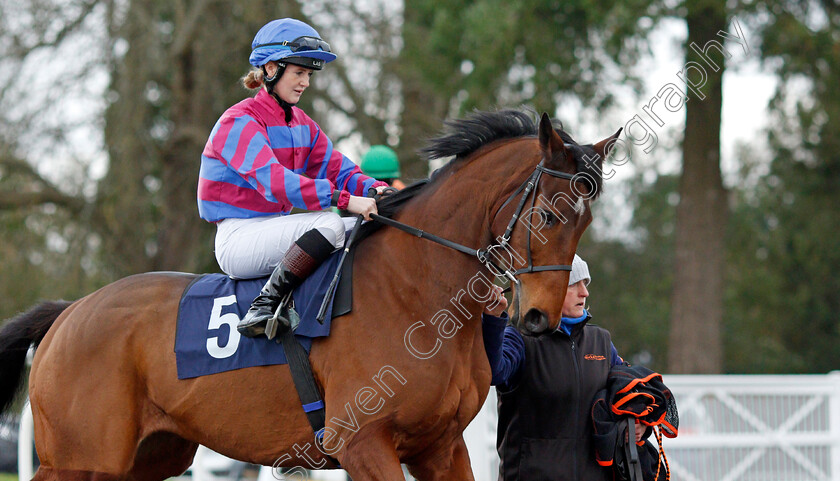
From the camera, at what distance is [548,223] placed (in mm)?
2941

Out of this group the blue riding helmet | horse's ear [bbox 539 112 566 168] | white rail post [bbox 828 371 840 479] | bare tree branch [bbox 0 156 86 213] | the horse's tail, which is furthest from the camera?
bare tree branch [bbox 0 156 86 213]

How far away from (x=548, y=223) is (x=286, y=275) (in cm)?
99

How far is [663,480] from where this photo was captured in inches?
141

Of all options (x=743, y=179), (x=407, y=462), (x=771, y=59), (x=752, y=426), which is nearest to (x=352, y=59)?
(x=771, y=59)

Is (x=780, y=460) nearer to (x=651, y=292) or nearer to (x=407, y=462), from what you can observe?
(x=407, y=462)

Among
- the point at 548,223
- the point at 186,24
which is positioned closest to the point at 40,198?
the point at 186,24

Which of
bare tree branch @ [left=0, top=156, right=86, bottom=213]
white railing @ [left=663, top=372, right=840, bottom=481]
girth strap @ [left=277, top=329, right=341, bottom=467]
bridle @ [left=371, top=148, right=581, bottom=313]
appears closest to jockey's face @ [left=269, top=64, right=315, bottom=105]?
bridle @ [left=371, top=148, right=581, bottom=313]

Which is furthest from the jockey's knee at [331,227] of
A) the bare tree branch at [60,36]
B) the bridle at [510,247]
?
the bare tree branch at [60,36]

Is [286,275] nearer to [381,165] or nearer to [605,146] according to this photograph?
[605,146]

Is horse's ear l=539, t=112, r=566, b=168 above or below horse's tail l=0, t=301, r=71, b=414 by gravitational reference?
above

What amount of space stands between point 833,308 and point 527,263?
2382 centimetres

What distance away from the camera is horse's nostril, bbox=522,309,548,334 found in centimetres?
288

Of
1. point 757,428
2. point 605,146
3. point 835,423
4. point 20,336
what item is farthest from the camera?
point 835,423

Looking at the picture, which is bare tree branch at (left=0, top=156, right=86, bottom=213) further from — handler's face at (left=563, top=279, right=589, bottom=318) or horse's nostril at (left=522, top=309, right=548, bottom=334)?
horse's nostril at (left=522, top=309, right=548, bottom=334)
